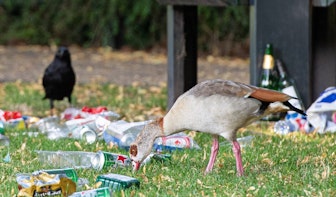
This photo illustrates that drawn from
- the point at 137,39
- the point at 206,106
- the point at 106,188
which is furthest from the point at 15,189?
the point at 137,39

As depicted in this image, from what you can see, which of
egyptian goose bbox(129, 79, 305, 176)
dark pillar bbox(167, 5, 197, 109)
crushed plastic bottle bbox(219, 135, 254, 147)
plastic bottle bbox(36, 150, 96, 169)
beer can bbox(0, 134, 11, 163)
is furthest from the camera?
dark pillar bbox(167, 5, 197, 109)

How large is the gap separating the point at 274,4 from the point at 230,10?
7191 millimetres

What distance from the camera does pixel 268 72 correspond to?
26.9ft

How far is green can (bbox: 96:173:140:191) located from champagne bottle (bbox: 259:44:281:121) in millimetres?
3332

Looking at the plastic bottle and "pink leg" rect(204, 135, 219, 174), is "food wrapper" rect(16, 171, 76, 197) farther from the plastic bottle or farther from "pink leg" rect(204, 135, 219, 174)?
"pink leg" rect(204, 135, 219, 174)

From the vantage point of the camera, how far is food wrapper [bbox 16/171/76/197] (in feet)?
15.6

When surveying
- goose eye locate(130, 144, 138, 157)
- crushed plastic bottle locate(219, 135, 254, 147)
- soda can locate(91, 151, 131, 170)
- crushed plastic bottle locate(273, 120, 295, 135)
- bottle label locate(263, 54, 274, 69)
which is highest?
bottle label locate(263, 54, 274, 69)

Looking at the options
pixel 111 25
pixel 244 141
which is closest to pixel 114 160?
pixel 244 141

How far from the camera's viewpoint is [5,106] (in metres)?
9.56

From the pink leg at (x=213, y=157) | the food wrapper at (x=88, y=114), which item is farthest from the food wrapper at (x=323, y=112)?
the pink leg at (x=213, y=157)

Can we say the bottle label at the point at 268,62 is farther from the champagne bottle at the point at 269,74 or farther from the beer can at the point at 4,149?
the beer can at the point at 4,149

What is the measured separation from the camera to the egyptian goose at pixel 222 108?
17.3 ft

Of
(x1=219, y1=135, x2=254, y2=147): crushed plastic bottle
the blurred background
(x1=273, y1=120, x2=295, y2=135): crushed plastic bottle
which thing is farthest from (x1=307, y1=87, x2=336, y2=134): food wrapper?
the blurred background

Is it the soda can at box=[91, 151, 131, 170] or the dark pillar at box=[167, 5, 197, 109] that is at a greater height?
the dark pillar at box=[167, 5, 197, 109]
